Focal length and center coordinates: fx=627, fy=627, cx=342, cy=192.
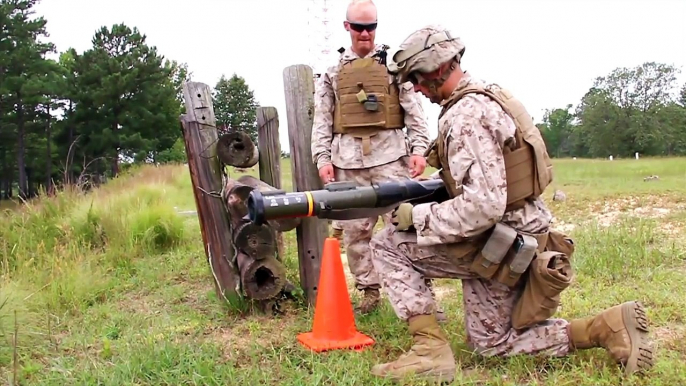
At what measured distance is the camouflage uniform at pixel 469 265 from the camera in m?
2.64

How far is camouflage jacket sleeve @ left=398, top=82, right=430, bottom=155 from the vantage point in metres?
4.09

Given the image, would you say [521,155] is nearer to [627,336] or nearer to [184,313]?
[627,336]

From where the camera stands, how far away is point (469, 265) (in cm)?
294

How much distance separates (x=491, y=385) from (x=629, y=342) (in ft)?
2.06

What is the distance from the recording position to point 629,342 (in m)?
2.74

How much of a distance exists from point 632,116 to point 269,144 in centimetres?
Answer: 6868

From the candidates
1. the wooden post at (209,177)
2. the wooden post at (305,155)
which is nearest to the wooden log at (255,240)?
the wooden post at (209,177)

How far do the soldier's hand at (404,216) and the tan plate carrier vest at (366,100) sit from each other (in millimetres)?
1152

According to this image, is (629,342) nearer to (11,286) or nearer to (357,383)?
(357,383)

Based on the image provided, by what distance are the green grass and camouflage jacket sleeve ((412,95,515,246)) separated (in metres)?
0.72

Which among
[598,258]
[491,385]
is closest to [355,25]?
[491,385]

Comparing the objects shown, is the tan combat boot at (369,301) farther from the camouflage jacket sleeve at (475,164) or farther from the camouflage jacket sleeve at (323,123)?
the camouflage jacket sleeve at (475,164)

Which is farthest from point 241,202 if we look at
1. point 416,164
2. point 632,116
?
point 632,116

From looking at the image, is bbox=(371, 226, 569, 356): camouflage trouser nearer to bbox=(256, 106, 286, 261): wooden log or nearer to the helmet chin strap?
the helmet chin strap
